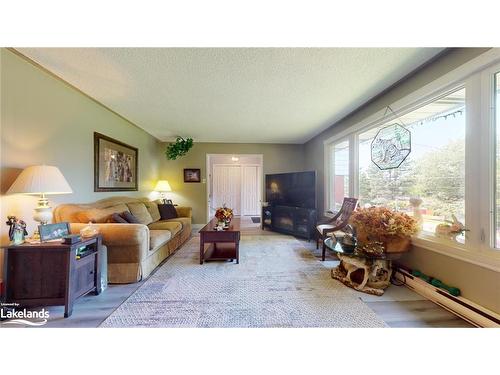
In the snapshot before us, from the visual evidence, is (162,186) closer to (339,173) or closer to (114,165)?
(114,165)

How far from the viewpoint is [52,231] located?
1.69 metres

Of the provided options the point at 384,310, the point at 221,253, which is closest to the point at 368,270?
the point at 384,310

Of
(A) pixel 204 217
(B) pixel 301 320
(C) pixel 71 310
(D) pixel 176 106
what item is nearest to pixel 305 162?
(A) pixel 204 217

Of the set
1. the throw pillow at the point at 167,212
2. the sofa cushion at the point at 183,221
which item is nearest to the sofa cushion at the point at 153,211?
the throw pillow at the point at 167,212

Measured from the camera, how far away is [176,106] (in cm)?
292

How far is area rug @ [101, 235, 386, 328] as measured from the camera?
153 centimetres

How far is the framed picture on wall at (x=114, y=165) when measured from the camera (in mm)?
2859

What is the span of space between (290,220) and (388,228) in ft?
8.45

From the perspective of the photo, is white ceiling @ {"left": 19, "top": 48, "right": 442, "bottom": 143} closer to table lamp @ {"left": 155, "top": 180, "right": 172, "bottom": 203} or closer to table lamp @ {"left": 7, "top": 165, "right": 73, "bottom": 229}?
table lamp @ {"left": 7, "top": 165, "right": 73, "bottom": 229}

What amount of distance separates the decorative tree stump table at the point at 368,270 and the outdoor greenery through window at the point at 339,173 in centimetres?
164
